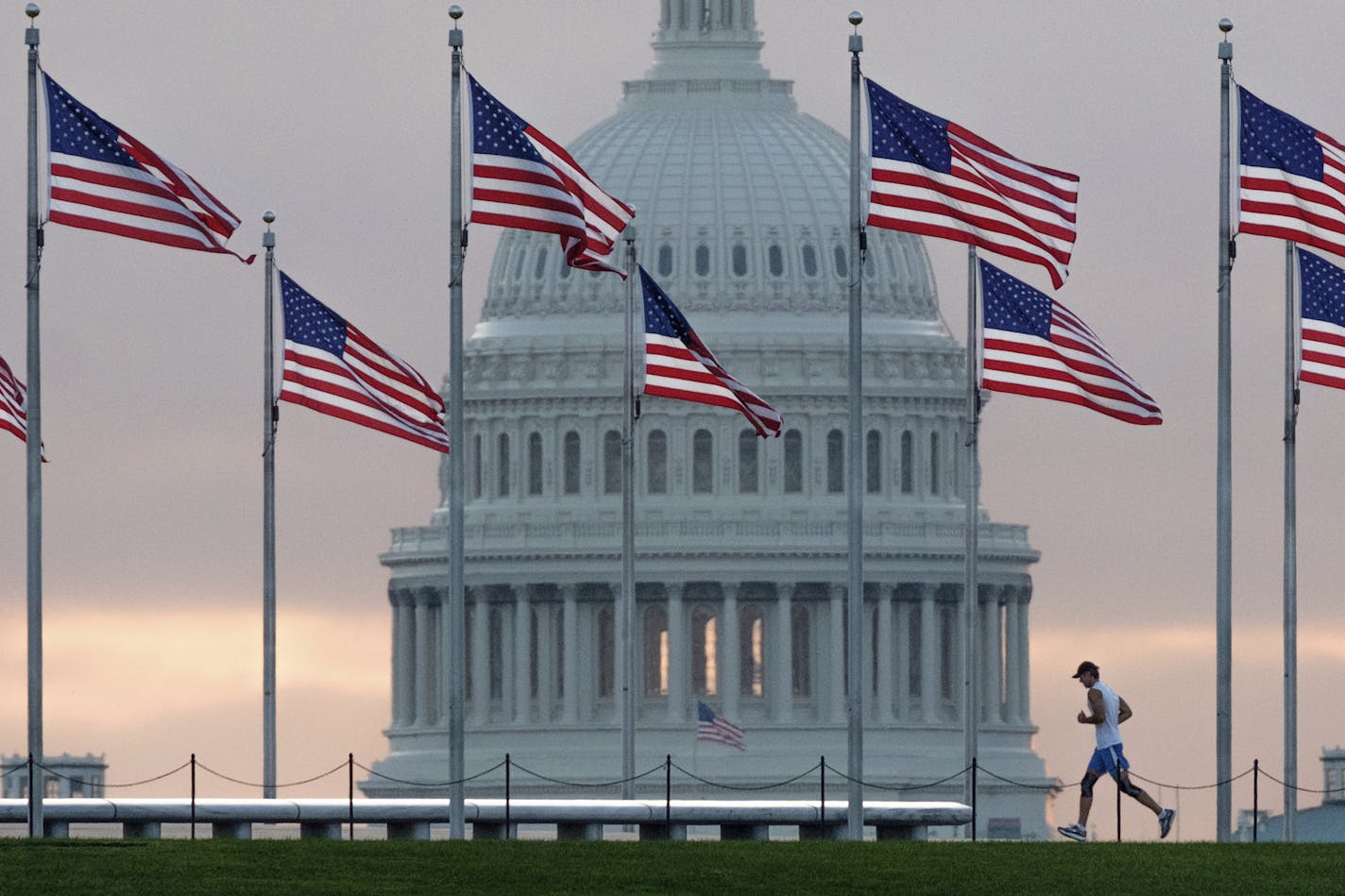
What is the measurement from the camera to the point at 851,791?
10319 cm

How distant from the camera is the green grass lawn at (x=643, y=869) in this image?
82562mm

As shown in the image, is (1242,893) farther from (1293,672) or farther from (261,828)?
(261,828)

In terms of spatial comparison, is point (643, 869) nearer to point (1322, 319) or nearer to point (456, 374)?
point (456, 374)

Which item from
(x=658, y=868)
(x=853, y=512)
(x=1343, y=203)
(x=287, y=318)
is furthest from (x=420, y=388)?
(x=658, y=868)

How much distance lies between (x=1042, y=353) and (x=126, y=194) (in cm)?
1943

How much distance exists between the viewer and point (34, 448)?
3984 inches

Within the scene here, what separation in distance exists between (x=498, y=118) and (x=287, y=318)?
1296 centimetres

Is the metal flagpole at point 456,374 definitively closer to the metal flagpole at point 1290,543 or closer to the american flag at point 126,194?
the american flag at point 126,194

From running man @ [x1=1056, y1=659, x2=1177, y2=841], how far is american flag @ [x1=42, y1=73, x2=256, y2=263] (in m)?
15.6

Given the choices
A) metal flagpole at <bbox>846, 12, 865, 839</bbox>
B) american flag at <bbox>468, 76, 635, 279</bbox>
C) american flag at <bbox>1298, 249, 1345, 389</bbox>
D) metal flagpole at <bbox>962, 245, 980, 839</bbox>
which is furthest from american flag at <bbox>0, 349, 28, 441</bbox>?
american flag at <bbox>1298, 249, 1345, 389</bbox>

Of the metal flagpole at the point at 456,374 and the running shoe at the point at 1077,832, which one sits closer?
the running shoe at the point at 1077,832

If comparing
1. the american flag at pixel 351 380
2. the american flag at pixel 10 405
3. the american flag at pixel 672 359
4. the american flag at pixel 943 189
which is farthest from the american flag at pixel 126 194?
the american flag at pixel 672 359

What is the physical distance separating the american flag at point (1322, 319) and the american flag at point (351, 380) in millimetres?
15671

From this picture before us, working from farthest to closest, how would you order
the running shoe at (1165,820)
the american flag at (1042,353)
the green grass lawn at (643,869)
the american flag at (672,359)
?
the american flag at (672,359) → the american flag at (1042,353) → the running shoe at (1165,820) → the green grass lawn at (643,869)
